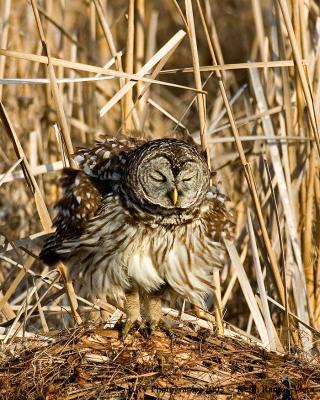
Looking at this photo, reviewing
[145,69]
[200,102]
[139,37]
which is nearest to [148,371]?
[200,102]

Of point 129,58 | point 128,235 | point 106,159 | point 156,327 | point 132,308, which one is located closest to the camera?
point 156,327

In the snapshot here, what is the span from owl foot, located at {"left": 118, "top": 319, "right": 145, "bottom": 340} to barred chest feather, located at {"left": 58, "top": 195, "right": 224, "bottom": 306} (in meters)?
0.20

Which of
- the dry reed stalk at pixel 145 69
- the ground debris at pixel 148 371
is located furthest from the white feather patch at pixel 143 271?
the dry reed stalk at pixel 145 69

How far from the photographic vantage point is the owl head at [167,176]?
12.1 feet

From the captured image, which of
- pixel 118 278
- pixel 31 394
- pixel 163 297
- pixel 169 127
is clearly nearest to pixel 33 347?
pixel 31 394

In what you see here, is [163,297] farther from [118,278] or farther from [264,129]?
[264,129]

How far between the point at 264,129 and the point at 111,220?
4.09 ft

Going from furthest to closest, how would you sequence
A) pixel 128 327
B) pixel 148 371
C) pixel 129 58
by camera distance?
1. pixel 129 58
2. pixel 128 327
3. pixel 148 371

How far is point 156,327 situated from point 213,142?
4.40 ft

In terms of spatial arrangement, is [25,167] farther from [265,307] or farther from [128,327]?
[265,307]

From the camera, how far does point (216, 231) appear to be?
13.2ft

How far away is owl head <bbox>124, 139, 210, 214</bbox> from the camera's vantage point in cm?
369

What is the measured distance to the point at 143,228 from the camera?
380cm

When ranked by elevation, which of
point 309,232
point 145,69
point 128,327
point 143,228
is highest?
point 145,69
